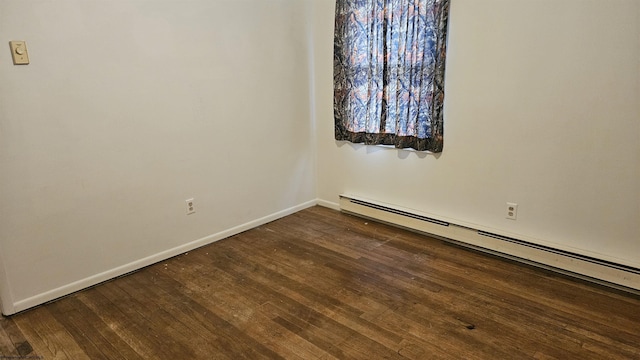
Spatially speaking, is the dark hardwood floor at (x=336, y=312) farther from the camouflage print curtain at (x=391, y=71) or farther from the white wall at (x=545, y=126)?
the camouflage print curtain at (x=391, y=71)

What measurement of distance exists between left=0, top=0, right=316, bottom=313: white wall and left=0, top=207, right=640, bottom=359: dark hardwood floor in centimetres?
30

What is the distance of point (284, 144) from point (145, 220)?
140cm

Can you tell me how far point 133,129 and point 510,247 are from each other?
8.93 feet

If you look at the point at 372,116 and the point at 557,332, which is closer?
the point at 557,332

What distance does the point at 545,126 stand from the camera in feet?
8.11

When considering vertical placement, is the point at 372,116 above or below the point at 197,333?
above

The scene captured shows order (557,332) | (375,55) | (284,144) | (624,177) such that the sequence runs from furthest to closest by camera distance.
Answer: (284,144) → (375,55) → (624,177) → (557,332)

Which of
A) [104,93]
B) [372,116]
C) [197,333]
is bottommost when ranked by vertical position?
[197,333]

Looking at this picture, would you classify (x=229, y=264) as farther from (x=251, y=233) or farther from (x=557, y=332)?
(x=557, y=332)

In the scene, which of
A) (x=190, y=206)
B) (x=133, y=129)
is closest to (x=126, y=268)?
(x=190, y=206)

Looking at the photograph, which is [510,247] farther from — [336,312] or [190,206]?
[190,206]

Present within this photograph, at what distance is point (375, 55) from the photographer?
3.14 meters

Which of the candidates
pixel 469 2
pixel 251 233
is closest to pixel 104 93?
pixel 251 233

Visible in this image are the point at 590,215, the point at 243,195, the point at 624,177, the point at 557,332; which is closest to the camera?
the point at 557,332
